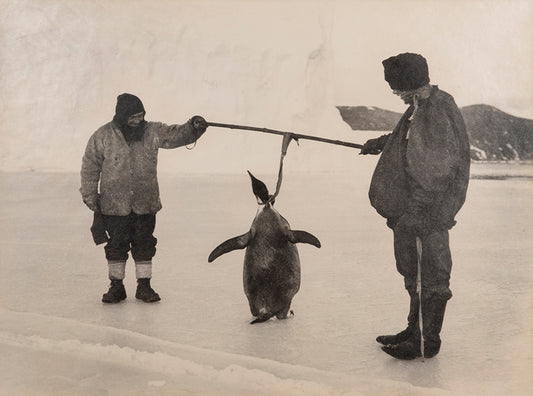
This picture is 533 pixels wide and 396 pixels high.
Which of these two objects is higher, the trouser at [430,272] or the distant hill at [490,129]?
the distant hill at [490,129]

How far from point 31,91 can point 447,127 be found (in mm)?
2385

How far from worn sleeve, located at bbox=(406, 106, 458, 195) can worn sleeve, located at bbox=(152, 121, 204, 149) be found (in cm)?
125

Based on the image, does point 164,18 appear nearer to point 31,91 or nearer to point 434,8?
point 31,91

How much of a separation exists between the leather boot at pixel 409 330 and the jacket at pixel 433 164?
0.34 meters

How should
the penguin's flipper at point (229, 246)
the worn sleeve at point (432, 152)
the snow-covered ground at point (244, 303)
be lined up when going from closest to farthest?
the worn sleeve at point (432, 152)
the snow-covered ground at point (244, 303)
the penguin's flipper at point (229, 246)

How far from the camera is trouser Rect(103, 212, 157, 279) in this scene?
12.4 feet

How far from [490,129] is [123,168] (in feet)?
6.43

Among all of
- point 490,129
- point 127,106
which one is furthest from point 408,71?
point 127,106

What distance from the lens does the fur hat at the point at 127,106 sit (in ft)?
12.2

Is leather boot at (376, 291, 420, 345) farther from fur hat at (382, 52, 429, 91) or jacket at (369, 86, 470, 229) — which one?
fur hat at (382, 52, 429, 91)

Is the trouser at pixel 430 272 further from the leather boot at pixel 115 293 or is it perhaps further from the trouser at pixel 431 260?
the leather boot at pixel 115 293

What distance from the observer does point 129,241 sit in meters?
3.81

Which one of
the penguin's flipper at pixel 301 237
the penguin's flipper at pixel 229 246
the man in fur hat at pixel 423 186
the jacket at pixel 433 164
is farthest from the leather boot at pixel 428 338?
the penguin's flipper at pixel 229 246

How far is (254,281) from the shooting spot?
11.3 feet
